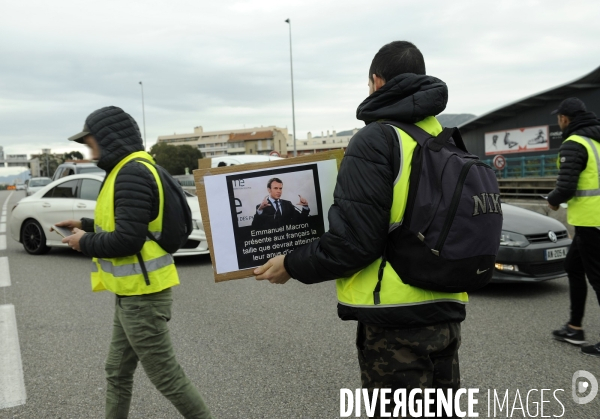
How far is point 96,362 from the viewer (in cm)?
457

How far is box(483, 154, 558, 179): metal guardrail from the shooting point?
100 feet

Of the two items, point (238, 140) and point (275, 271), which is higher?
point (238, 140)

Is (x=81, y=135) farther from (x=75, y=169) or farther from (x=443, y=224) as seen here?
(x=75, y=169)

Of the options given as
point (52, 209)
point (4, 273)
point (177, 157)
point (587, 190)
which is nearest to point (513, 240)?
point (587, 190)

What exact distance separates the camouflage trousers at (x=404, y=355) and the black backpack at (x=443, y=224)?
19 centimetres

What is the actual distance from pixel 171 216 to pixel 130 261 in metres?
0.31

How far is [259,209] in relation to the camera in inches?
85.0

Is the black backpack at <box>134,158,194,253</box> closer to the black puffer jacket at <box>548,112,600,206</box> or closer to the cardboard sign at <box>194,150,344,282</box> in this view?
the cardboard sign at <box>194,150,344,282</box>

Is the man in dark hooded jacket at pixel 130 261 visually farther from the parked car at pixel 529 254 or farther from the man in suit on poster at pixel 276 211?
the parked car at pixel 529 254

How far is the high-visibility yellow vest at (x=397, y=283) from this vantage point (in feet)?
6.09

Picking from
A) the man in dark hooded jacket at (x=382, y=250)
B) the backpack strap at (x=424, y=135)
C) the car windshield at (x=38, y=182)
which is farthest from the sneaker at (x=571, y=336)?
the car windshield at (x=38, y=182)

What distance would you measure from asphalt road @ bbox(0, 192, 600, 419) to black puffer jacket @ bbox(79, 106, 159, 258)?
1.39 metres

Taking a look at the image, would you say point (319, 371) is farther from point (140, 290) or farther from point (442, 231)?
point (442, 231)

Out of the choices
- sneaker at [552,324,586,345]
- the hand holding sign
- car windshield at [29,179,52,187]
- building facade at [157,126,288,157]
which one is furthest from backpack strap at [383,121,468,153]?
building facade at [157,126,288,157]
